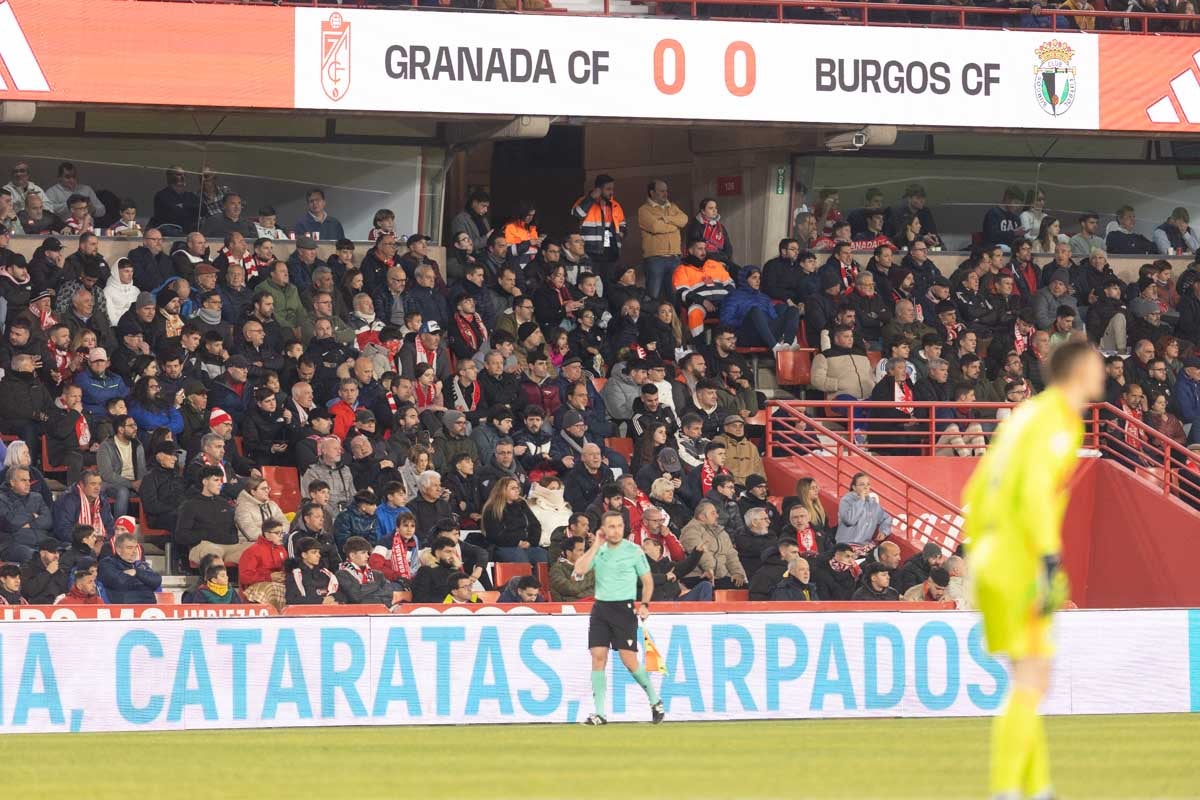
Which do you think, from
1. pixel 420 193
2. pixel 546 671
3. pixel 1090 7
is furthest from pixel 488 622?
pixel 1090 7

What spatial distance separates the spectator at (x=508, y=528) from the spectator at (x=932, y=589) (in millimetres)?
3209

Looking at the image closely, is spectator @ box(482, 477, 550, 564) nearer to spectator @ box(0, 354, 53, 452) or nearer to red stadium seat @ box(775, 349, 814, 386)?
spectator @ box(0, 354, 53, 452)

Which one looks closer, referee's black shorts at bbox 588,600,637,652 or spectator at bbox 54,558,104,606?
referee's black shorts at bbox 588,600,637,652

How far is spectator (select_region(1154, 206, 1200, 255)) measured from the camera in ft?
83.5

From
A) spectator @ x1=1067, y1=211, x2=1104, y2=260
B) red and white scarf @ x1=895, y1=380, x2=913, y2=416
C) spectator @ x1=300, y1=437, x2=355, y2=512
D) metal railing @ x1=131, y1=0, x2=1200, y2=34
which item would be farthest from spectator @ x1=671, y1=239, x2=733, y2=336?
spectator @ x1=300, y1=437, x2=355, y2=512

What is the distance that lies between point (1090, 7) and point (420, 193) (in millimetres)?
8314

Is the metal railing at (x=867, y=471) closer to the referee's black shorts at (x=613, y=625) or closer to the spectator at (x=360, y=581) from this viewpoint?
the spectator at (x=360, y=581)

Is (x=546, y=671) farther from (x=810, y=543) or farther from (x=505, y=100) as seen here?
(x=505, y=100)

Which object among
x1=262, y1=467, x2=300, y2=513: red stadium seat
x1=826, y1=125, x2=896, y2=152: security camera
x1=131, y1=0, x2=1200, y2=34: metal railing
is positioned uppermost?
x1=131, y1=0, x2=1200, y2=34: metal railing

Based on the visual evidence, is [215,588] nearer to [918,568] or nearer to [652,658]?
[652,658]

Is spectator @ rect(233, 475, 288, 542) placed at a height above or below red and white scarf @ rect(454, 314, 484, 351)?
below

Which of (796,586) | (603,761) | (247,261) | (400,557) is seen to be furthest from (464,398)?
(603,761)

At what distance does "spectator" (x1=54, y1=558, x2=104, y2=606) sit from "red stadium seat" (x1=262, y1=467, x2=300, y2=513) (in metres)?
2.88

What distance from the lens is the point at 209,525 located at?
1680cm
